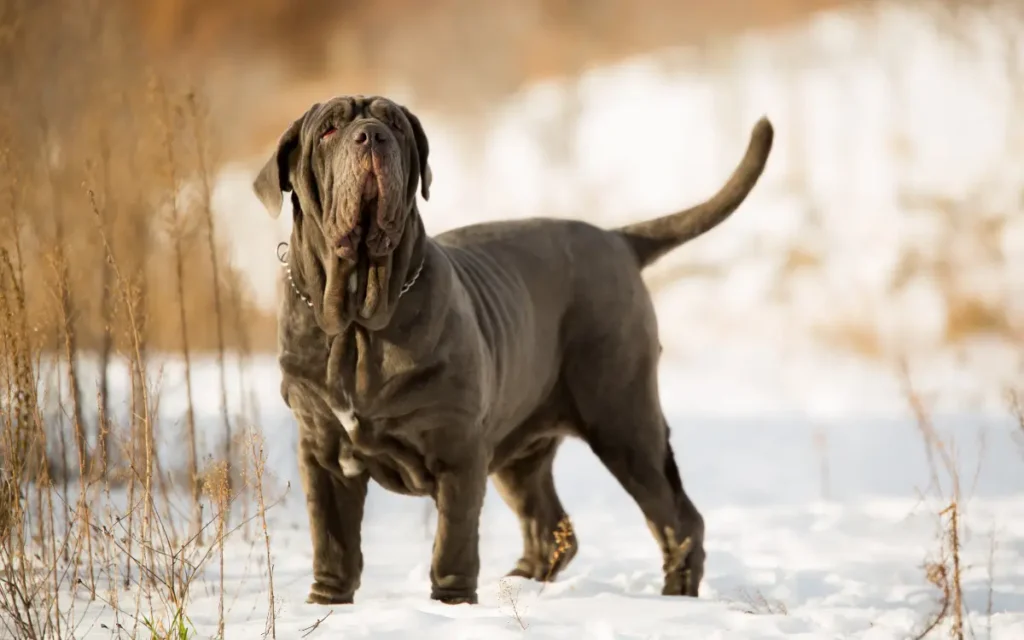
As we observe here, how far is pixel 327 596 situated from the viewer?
3359 millimetres

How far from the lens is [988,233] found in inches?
486

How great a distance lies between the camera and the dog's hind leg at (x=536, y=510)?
4.29m

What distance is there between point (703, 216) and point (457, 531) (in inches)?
65.1

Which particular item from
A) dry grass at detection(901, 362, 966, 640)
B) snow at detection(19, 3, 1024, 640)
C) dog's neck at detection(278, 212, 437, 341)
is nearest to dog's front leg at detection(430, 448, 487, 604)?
dog's neck at detection(278, 212, 437, 341)

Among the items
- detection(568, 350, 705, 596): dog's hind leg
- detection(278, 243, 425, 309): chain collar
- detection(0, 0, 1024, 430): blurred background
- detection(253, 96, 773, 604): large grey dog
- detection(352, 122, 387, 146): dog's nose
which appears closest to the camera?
detection(352, 122, 387, 146): dog's nose

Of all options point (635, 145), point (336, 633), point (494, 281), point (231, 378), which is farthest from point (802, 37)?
point (336, 633)

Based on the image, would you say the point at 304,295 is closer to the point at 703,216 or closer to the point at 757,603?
the point at 703,216

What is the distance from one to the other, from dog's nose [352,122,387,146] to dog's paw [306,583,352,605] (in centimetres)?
134

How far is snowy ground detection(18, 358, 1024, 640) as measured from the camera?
2.90 metres

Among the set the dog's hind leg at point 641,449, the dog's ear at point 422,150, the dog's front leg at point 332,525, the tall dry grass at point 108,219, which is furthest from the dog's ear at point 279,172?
the dog's hind leg at point 641,449

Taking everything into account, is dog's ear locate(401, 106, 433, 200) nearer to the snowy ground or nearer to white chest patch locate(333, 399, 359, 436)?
white chest patch locate(333, 399, 359, 436)

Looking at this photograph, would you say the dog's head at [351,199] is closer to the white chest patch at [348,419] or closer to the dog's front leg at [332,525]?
the white chest patch at [348,419]

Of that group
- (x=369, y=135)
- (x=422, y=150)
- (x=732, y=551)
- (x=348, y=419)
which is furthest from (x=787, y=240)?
(x=369, y=135)

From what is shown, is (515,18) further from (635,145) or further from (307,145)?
(307,145)
